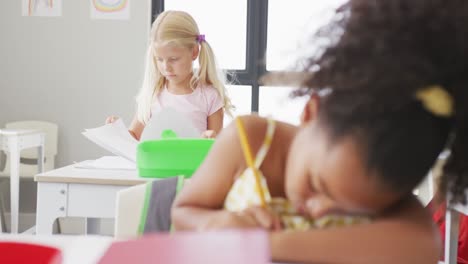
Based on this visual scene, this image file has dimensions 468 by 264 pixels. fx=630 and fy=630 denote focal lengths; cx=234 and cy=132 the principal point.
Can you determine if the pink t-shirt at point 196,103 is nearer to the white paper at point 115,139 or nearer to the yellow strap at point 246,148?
the white paper at point 115,139

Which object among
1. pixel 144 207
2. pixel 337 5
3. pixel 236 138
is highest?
pixel 337 5

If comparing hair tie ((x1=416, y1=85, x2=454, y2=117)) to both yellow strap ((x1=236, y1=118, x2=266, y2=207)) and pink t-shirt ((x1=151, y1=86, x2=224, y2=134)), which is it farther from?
pink t-shirt ((x1=151, y1=86, x2=224, y2=134))

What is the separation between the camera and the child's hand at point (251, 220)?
1.84ft

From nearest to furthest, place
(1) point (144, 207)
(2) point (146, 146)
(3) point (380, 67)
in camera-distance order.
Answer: (3) point (380, 67) < (1) point (144, 207) < (2) point (146, 146)

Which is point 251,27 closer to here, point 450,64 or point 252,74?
point 252,74

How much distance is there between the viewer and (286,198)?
2.01 ft

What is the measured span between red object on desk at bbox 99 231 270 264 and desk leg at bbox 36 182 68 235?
47.3 inches

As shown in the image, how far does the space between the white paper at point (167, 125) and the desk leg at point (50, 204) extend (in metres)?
0.27

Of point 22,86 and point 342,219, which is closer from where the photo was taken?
point 342,219

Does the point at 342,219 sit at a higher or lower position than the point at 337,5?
lower

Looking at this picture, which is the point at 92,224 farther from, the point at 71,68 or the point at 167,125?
the point at 71,68

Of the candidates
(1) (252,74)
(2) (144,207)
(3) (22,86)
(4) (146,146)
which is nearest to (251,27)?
(1) (252,74)

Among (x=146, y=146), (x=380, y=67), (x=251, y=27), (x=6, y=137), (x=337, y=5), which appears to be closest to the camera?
(x=380, y=67)

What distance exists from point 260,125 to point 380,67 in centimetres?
21
